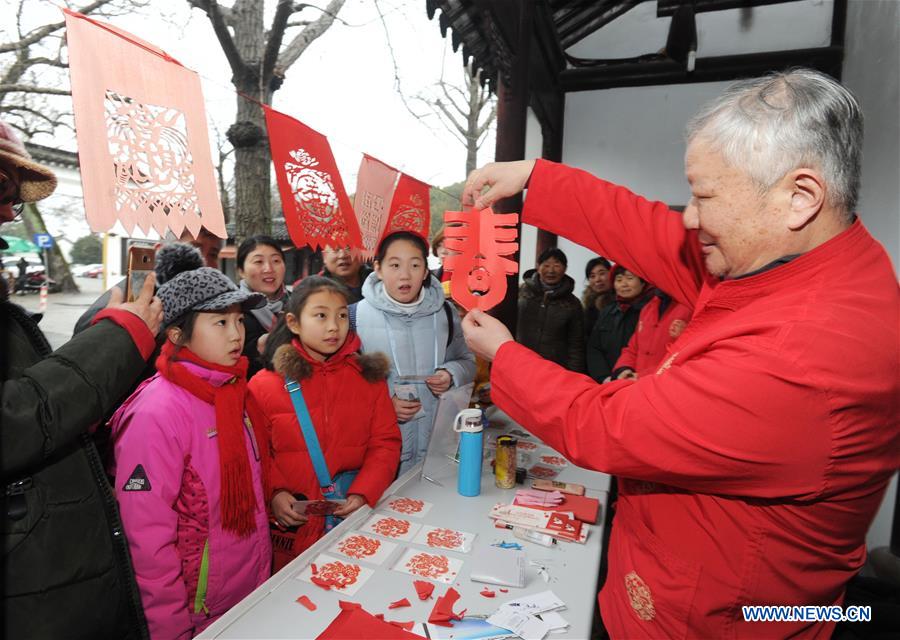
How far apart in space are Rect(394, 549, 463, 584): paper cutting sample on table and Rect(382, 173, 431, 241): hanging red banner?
1.78 meters

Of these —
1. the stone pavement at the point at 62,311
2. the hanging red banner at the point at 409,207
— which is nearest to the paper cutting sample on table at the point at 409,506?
the hanging red banner at the point at 409,207

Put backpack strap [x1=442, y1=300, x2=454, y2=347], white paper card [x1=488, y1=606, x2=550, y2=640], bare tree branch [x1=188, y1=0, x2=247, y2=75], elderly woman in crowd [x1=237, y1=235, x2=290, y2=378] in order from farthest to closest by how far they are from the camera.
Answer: bare tree branch [x1=188, y1=0, x2=247, y2=75]
elderly woman in crowd [x1=237, y1=235, x2=290, y2=378]
backpack strap [x1=442, y1=300, x2=454, y2=347]
white paper card [x1=488, y1=606, x2=550, y2=640]

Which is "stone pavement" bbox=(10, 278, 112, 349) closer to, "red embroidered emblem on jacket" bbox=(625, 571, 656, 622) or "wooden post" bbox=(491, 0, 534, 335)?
"wooden post" bbox=(491, 0, 534, 335)

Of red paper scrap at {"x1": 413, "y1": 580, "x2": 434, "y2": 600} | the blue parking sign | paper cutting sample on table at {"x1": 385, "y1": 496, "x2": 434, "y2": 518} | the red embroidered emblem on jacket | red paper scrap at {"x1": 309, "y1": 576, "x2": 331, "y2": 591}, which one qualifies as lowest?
paper cutting sample on table at {"x1": 385, "y1": 496, "x2": 434, "y2": 518}

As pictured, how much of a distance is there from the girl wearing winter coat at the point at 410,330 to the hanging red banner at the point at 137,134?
2.92ft

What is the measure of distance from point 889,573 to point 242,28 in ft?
17.4

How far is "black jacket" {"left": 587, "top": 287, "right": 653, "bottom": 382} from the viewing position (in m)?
3.85

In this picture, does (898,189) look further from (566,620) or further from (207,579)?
(207,579)

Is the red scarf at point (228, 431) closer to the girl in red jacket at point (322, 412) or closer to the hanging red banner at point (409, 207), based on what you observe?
the girl in red jacket at point (322, 412)

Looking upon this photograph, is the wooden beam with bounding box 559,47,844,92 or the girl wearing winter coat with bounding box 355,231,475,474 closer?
the girl wearing winter coat with bounding box 355,231,475,474

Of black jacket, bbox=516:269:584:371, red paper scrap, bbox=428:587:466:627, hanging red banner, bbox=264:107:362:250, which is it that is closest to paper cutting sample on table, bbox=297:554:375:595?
red paper scrap, bbox=428:587:466:627

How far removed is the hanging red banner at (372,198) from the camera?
8.29 ft

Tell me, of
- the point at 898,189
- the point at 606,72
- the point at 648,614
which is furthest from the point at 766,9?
the point at 648,614

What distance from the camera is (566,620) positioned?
3.80ft
